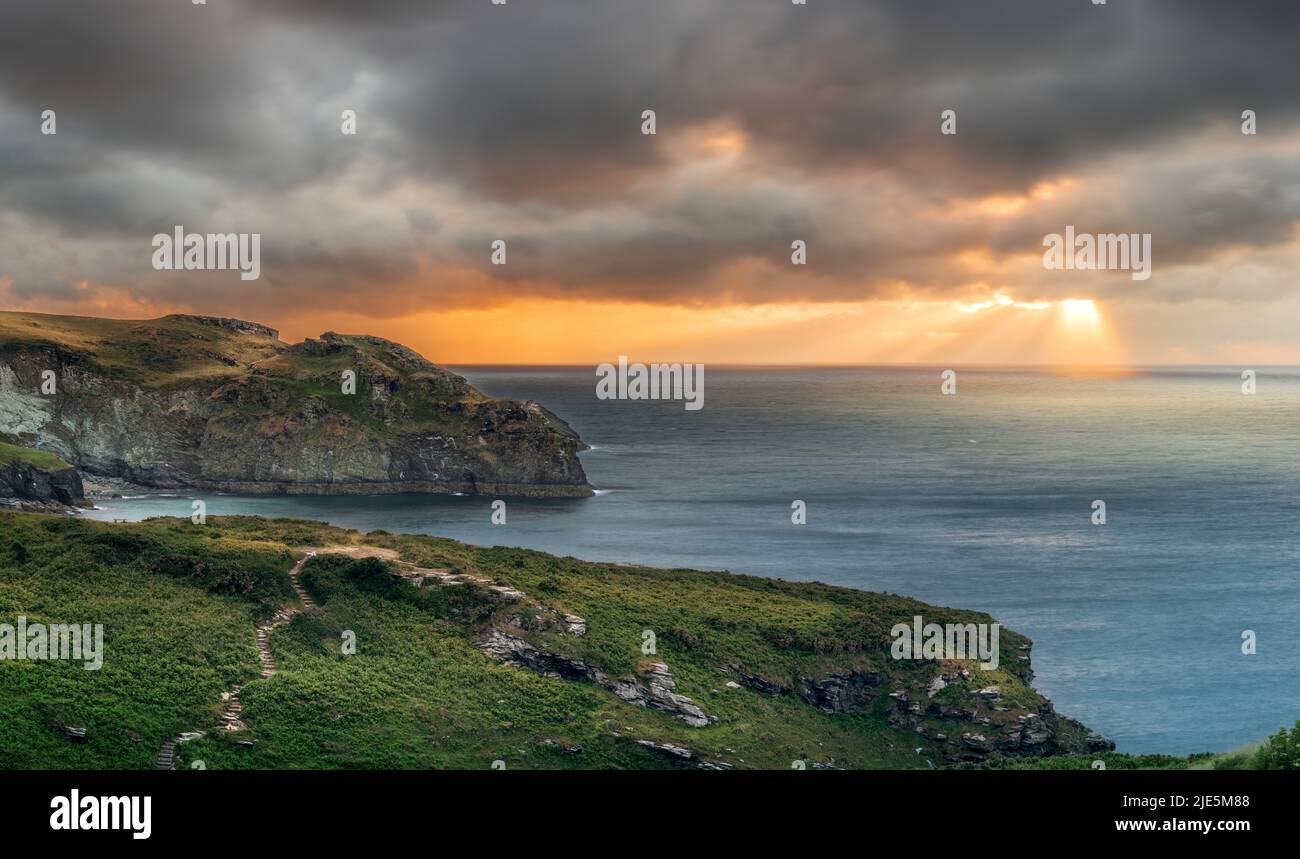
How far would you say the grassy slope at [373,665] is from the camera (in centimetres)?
4825

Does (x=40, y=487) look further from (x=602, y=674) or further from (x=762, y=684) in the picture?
(x=762, y=684)

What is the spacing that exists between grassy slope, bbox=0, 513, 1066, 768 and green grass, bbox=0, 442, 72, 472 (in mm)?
86500

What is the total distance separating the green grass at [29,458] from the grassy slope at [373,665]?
86500mm

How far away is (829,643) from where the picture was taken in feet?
225

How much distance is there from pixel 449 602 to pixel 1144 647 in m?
62.6

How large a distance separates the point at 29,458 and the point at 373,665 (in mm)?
121280

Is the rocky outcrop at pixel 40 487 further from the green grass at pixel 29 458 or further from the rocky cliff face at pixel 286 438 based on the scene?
the rocky cliff face at pixel 286 438

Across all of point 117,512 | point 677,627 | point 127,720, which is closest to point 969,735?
point 677,627

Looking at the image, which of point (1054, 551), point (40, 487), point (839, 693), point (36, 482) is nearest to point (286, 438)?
point (40, 487)

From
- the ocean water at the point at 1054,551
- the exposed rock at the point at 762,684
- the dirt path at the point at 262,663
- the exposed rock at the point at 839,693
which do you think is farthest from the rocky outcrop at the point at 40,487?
the exposed rock at the point at 839,693

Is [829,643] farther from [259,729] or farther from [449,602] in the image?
[259,729]

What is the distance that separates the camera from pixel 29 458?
5945 inches
